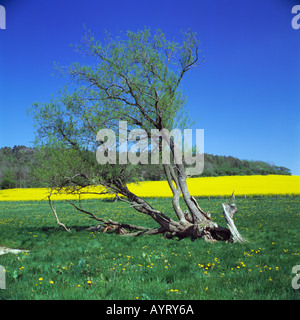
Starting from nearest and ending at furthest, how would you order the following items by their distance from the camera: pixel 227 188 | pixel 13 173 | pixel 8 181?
pixel 227 188
pixel 8 181
pixel 13 173

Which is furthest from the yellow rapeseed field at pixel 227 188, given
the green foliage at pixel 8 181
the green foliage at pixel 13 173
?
the green foliage at pixel 8 181

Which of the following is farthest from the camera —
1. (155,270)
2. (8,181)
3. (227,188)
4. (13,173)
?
(13,173)

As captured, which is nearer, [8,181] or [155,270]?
[155,270]

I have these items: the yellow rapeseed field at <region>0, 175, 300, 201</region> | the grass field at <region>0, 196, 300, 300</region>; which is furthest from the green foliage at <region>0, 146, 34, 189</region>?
the grass field at <region>0, 196, 300, 300</region>

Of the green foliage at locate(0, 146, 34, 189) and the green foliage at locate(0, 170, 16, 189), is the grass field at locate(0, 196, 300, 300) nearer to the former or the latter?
the green foliage at locate(0, 146, 34, 189)

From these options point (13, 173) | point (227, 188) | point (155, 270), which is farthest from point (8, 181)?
point (155, 270)

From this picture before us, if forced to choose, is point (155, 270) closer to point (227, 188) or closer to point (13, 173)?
point (227, 188)

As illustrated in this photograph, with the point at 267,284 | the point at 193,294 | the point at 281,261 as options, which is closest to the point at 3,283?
the point at 193,294

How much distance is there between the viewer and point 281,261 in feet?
26.6

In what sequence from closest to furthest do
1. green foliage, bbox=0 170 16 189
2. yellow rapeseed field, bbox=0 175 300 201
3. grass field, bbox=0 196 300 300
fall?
grass field, bbox=0 196 300 300
yellow rapeseed field, bbox=0 175 300 201
green foliage, bbox=0 170 16 189

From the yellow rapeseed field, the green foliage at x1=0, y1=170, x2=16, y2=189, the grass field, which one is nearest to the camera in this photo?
the grass field

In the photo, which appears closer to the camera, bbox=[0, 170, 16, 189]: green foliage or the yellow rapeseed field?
the yellow rapeseed field

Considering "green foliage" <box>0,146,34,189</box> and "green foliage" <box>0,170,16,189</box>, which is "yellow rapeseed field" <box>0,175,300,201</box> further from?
"green foliage" <box>0,170,16,189</box>

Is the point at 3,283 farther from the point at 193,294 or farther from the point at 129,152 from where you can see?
the point at 129,152
